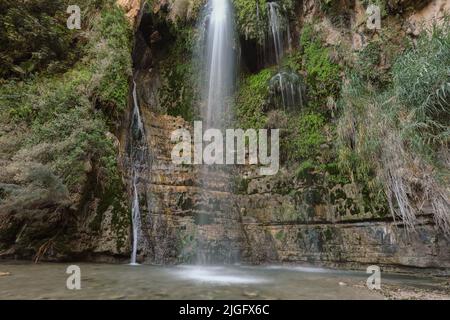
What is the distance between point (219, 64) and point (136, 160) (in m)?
4.73

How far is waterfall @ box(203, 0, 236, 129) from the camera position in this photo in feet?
37.1

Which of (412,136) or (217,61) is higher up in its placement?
(217,61)

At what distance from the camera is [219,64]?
11430mm

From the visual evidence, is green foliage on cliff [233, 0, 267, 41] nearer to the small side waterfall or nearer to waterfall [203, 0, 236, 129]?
waterfall [203, 0, 236, 129]

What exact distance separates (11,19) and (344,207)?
10.1 metres

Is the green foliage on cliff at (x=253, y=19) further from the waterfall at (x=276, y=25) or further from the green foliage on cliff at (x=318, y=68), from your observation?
the green foliage on cliff at (x=318, y=68)

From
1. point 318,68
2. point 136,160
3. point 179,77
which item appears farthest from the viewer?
point 179,77

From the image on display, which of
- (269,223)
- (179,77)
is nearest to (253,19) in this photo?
(179,77)

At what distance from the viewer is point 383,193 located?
7086mm

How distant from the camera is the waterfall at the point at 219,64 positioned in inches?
445

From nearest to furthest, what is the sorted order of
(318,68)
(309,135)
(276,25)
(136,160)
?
1. (136,160)
2. (309,135)
3. (318,68)
4. (276,25)

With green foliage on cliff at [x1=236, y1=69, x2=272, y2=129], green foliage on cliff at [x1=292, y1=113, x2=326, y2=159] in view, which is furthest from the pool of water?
green foliage on cliff at [x1=236, y1=69, x2=272, y2=129]

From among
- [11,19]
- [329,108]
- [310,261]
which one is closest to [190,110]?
[329,108]

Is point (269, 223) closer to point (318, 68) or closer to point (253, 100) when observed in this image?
point (253, 100)
